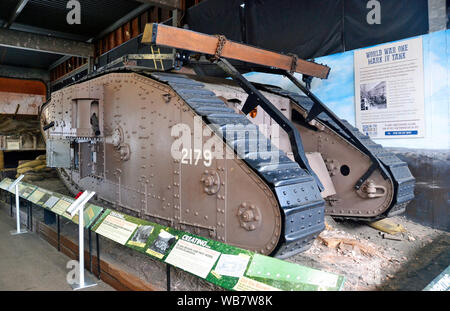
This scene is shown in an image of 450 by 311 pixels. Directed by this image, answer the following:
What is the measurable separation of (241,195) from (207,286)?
3.19ft

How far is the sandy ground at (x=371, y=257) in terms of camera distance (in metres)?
3.43

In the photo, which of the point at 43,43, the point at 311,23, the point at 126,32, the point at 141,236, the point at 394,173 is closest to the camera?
the point at 141,236

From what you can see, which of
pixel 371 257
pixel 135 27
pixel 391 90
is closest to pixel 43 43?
pixel 135 27

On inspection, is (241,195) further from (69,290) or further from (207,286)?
(69,290)

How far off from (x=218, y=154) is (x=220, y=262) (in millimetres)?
1059

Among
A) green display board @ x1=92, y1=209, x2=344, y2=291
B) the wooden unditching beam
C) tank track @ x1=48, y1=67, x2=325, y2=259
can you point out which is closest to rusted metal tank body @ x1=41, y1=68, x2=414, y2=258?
tank track @ x1=48, y1=67, x2=325, y2=259

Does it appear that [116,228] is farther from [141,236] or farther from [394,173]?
[394,173]

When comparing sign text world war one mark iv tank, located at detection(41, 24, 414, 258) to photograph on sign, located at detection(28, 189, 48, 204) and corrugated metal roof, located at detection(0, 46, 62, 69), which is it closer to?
photograph on sign, located at detection(28, 189, 48, 204)

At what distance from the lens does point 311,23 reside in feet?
20.5

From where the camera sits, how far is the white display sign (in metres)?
5.01

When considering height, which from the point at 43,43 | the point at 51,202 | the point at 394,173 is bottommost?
the point at 51,202

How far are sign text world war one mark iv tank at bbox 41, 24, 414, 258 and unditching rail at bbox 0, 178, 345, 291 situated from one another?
56cm

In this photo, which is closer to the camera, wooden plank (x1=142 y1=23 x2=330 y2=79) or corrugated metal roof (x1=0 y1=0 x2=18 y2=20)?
wooden plank (x1=142 y1=23 x2=330 y2=79)

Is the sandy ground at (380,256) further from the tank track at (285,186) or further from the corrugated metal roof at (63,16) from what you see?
the corrugated metal roof at (63,16)
